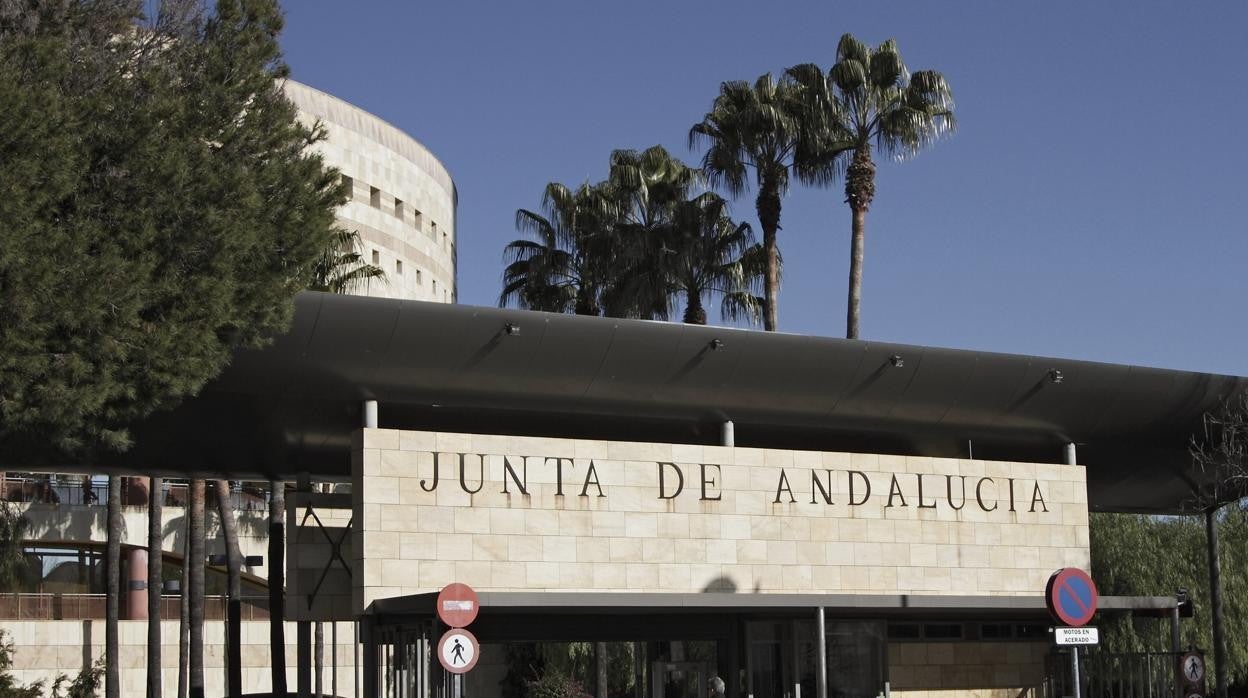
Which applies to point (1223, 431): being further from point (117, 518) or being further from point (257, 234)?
point (117, 518)

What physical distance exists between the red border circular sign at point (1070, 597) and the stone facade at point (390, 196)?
43.6 metres

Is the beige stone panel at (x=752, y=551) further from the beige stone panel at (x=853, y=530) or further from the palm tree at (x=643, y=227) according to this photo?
the palm tree at (x=643, y=227)

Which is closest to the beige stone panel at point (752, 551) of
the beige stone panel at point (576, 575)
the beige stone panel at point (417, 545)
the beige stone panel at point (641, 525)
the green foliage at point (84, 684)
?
the beige stone panel at point (641, 525)

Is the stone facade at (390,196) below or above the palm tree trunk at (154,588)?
above

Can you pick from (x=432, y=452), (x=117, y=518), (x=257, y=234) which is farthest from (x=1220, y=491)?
(x=117, y=518)

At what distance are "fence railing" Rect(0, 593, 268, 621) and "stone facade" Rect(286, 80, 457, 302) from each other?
11560 millimetres

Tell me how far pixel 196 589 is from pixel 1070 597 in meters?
29.9

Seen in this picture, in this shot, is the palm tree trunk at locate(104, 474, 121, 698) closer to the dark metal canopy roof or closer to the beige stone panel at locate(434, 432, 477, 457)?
the dark metal canopy roof

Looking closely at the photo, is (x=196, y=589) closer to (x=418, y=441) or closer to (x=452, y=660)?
(x=418, y=441)

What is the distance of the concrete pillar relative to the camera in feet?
174

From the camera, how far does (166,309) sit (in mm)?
19484

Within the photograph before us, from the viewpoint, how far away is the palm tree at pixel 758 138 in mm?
40188

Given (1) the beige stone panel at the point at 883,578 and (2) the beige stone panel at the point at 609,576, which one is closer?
(2) the beige stone panel at the point at 609,576

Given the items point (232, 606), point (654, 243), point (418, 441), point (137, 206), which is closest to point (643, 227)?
point (654, 243)
